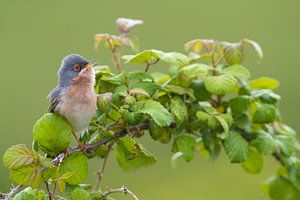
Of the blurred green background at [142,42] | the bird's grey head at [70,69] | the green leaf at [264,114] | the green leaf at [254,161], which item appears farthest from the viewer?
the blurred green background at [142,42]

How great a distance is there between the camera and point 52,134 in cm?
227

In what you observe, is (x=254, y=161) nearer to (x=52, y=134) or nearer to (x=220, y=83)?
(x=220, y=83)

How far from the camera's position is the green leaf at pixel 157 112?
2374 millimetres

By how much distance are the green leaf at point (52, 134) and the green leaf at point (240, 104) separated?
621 mm

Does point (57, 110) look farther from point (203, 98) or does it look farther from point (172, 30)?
point (172, 30)

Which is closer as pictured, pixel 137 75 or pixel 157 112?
pixel 157 112

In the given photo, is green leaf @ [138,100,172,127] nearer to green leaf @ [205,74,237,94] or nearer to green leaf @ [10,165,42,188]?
green leaf @ [205,74,237,94]

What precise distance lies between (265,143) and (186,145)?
10.6 inches

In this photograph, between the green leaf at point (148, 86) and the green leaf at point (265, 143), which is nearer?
the green leaf at point (148, 86)

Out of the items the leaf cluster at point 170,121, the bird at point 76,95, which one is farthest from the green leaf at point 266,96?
the bird at point 76,95

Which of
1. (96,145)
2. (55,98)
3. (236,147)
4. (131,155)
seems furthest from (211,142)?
(55,98)

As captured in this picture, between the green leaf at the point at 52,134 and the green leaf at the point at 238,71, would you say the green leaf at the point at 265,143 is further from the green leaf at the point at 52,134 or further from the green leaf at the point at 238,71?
the green leaf at the point at 52,134

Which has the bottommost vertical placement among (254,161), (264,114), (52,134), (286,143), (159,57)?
(254,161)

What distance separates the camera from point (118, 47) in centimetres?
271
